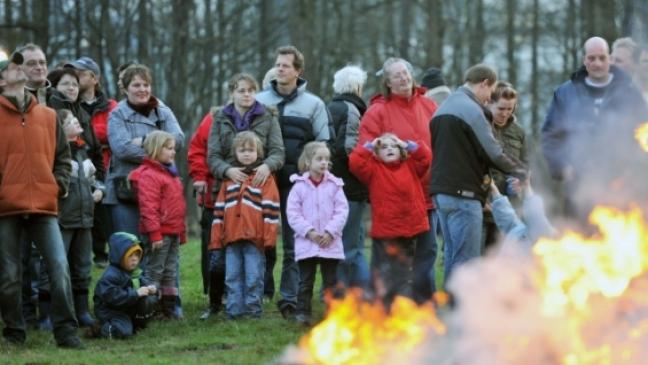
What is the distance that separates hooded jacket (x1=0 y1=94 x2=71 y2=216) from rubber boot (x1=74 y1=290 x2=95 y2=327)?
1.45m

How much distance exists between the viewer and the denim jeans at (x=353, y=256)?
38.1ft

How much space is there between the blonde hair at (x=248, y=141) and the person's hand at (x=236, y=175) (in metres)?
0.22

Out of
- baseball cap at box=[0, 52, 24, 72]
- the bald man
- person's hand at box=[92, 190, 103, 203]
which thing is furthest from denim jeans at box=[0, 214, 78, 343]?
the bald man

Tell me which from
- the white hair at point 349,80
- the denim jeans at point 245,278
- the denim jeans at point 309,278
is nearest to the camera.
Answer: the denim jeans at point 309,278

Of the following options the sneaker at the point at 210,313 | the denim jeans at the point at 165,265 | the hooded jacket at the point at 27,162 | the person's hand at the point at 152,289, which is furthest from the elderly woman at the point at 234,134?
the hooded jacket at the point at 27,162

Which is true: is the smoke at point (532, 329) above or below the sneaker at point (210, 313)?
above

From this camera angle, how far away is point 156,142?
11195 millimetres

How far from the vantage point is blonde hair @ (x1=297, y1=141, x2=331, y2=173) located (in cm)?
1104

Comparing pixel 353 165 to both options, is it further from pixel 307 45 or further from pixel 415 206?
pixel 307 45

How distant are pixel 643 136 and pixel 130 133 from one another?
15.8ft

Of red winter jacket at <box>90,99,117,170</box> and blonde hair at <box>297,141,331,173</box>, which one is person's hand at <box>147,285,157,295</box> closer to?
blonde hair at <box>297,141,331,173</box>

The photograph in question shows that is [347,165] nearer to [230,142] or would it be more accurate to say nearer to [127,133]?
[230,142]

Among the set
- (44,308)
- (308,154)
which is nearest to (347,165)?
(308,154)

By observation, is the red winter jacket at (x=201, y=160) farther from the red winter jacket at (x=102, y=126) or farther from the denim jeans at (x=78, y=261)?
the denim jeans at (x=78, y=261)
